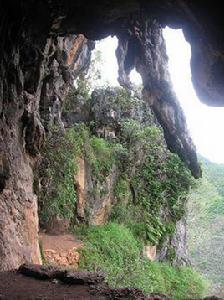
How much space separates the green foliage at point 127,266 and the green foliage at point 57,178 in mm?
1288

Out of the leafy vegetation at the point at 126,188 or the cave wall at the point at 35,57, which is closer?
the cave wall at the point at 35,57

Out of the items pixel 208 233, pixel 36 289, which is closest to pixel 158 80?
pixel 36 289

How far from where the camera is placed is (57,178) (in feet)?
47.9

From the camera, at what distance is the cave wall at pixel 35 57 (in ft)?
26.2

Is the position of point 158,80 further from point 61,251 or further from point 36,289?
point 36,289

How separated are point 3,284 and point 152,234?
1170 cm

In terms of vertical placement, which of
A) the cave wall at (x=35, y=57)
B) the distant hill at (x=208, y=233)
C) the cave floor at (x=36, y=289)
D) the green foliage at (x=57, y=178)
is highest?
the cave wall at (x=35, y=57)

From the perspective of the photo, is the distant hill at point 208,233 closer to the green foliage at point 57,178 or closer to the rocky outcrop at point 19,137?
the green foliage at point 57,178

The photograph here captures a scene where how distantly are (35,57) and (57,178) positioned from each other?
14.9 feet

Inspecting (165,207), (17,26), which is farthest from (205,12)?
(165,207)

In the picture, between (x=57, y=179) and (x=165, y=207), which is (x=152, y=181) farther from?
(x=57, y=179)

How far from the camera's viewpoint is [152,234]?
1817 centimetres

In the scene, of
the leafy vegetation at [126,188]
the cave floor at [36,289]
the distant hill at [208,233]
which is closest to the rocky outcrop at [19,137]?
the cave floor at [36,289]

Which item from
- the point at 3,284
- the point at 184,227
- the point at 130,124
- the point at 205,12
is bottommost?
the point at 184,227
